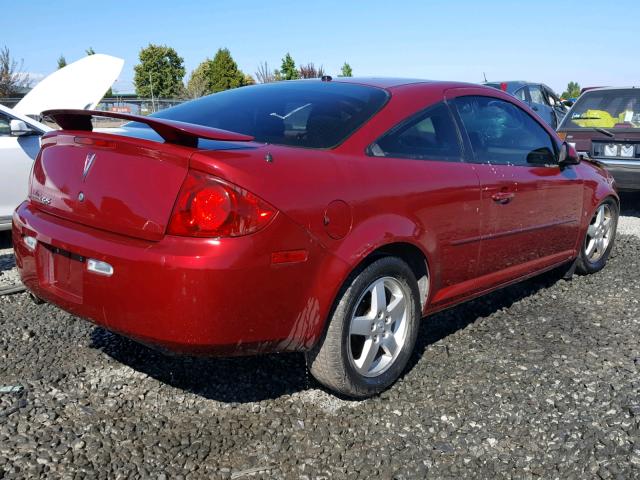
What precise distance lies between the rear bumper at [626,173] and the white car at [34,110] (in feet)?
20.1

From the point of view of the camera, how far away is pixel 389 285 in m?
3.16

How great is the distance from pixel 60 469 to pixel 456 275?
6.98 feet

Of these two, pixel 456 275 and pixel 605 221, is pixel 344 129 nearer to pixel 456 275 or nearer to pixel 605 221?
pixel 456 275

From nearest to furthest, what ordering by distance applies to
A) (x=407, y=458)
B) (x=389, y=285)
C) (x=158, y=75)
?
(x=407, y=458) → (x=389, y=285) → (x=158, y=75)

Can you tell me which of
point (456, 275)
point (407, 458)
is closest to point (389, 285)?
point (456, 275)

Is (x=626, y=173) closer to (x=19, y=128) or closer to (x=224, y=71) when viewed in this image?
(x=19, y=128)

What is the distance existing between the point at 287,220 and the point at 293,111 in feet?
3.01

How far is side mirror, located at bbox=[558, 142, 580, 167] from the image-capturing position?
446cm

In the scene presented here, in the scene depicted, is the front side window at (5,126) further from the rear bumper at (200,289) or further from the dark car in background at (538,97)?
the dark car in background at (538,97)

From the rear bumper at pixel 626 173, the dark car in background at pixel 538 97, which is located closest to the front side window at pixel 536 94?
the dark car in background at pixel 538 97

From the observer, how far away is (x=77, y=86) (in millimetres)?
8234

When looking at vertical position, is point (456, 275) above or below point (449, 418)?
above

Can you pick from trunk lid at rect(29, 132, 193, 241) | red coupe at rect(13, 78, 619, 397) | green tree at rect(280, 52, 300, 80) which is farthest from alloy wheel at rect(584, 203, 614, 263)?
green tree at rect(280, 52, 300, 80)

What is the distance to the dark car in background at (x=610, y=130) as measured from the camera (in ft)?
25.3
